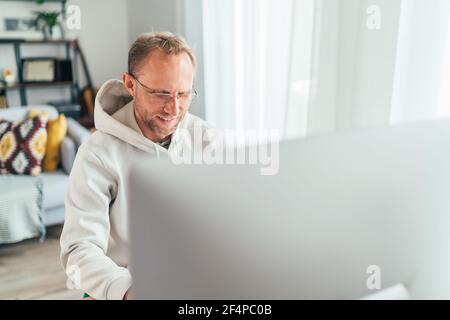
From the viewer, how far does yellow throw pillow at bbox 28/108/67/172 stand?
2.80 meters

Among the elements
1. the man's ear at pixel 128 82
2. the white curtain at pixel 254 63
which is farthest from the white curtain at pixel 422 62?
the man's ear at pixel 128 82

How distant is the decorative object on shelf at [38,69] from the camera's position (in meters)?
4.17

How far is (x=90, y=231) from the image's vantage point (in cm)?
89

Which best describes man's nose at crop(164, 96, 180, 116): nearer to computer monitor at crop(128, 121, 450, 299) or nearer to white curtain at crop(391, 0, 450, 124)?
computer monitor at crop(128, 121, 450, 299)

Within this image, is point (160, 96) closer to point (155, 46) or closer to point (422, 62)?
point (155, 46)

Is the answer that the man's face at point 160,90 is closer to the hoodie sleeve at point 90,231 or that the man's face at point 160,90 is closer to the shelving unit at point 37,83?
the hoodie sleeve at point 90,231

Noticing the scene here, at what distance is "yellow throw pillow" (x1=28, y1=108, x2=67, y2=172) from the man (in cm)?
181

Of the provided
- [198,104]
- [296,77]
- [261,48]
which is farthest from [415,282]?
[198,104]

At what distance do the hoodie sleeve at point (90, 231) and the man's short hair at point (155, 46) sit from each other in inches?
9.8

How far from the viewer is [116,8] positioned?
15.2 feet

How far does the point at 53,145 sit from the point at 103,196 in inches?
80.4

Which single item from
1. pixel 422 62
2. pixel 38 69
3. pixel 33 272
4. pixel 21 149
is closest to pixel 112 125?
pixel 422 62

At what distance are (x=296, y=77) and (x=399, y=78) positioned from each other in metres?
0.66

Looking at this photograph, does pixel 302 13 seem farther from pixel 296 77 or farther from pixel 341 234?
pixel 341 234
